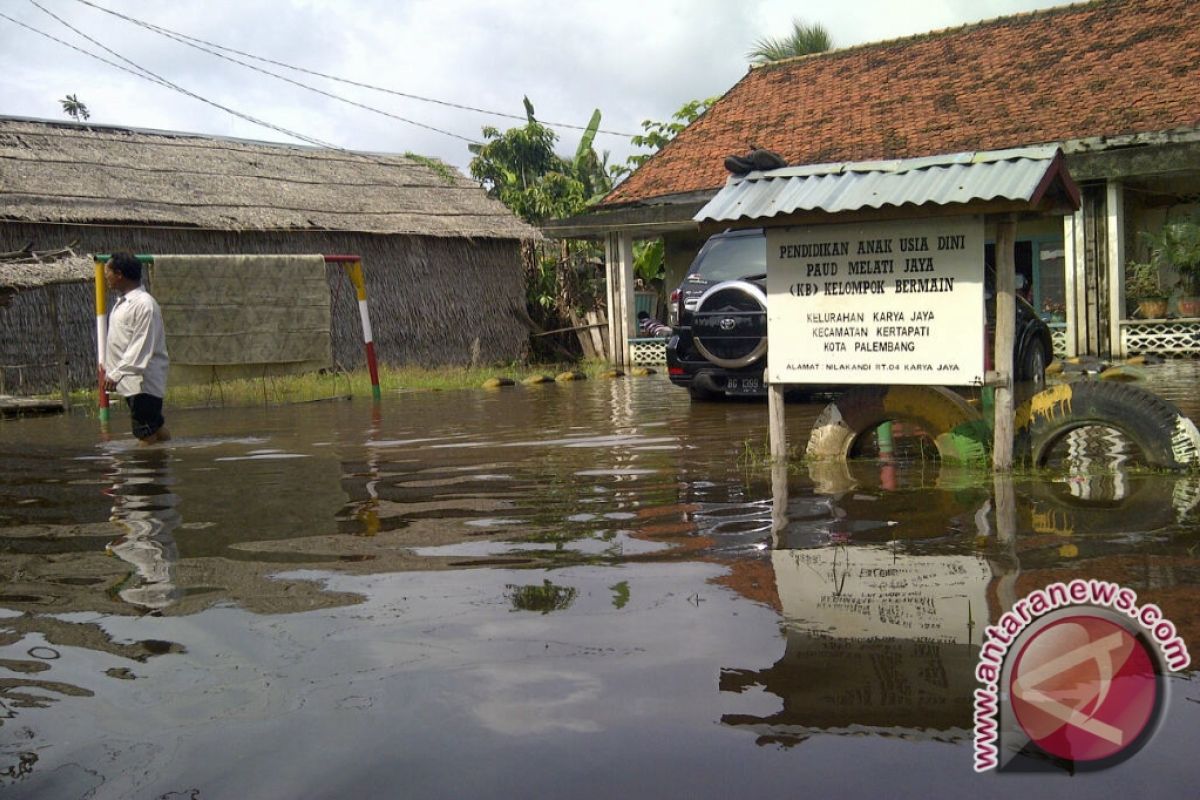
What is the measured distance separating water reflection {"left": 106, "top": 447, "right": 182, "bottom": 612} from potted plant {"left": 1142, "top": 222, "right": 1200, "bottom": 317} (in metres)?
14.5

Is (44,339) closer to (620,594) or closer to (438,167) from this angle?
(438,167)

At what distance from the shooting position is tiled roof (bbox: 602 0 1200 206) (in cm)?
1761

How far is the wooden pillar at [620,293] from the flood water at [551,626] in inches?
594

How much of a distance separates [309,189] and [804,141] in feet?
31.3

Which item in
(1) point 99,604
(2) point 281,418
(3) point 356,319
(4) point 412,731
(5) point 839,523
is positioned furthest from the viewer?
(3) point 356,319

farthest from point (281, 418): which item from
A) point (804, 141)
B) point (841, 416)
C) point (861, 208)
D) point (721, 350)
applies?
point (804, 141)

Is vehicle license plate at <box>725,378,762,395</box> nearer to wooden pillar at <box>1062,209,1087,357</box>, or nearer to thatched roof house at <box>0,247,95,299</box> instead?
wooden pillar at <box>1062,209,1087,357</box>

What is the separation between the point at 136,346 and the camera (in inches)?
370

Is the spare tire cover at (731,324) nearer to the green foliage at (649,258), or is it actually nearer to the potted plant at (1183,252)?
the potted plant at (1183,252)

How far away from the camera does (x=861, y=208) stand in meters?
6.29

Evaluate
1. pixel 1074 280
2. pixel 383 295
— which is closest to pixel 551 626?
pixel 1074 280

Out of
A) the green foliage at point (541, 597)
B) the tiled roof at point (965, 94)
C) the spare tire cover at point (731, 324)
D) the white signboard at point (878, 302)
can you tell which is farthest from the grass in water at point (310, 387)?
the green foliage at point (541, 597)

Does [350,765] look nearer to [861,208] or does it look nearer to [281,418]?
[861,208]

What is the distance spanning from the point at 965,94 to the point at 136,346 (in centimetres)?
1518
